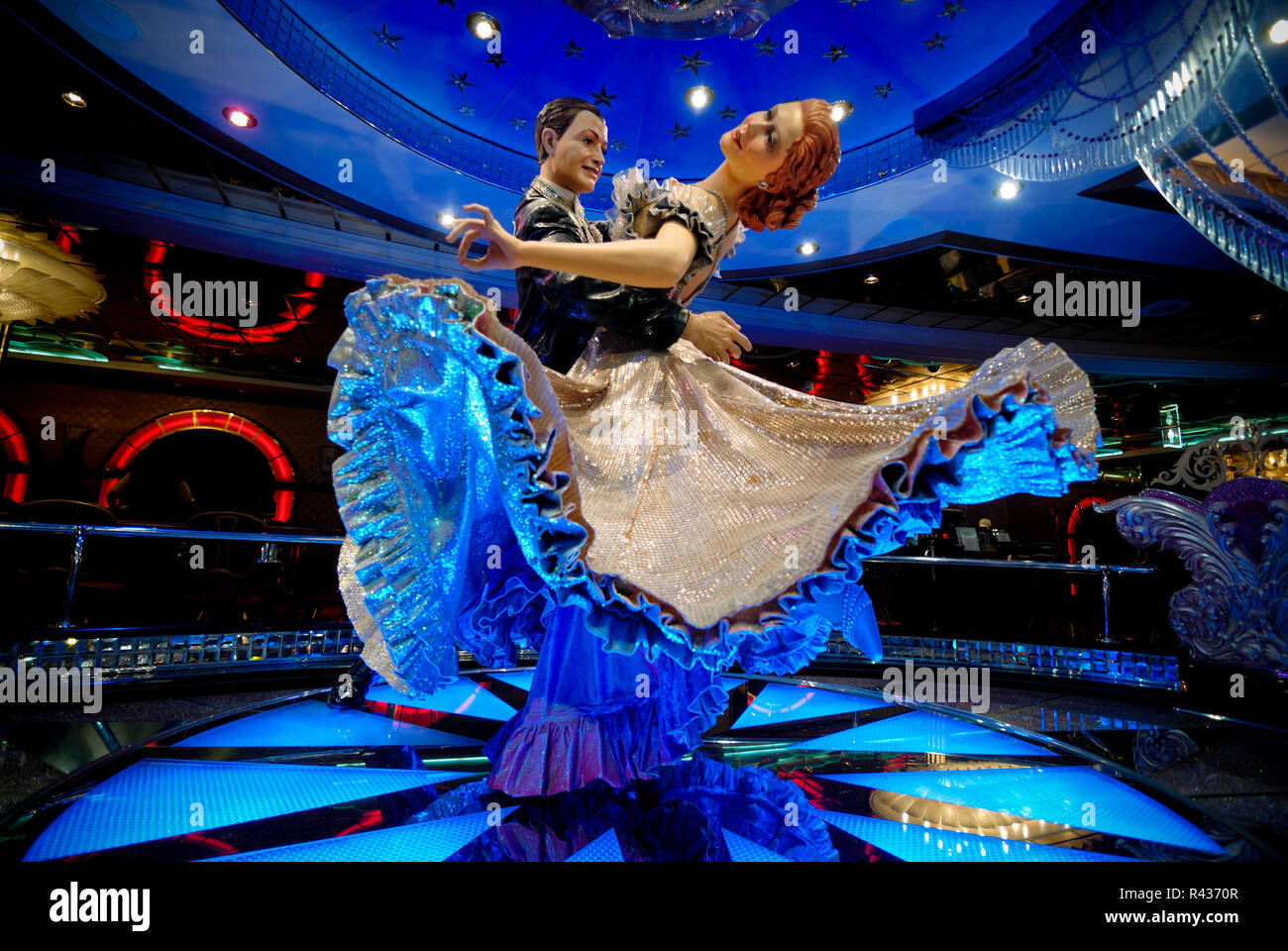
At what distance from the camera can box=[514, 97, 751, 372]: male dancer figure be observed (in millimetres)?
1321

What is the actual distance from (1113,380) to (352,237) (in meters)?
11.0

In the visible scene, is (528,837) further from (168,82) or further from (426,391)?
(168,82)

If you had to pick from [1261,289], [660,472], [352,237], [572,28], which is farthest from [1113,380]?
[660,472]

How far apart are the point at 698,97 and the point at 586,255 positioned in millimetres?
3824

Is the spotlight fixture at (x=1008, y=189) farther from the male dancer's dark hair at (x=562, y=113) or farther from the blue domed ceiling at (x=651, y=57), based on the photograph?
the male dancer's dark hair at (x=562, y=113)

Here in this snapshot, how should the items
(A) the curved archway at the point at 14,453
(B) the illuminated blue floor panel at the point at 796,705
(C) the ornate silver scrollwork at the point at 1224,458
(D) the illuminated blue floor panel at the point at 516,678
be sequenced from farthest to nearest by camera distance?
1. (A) the curved archway at the point at 14,453
2. (C) the ornate silver scrollwork at the point at 1224,458
3. (D) the illuminated blue floor panel at the point at 516,678
4. (B) the illuminated blue floor panel at the point at 796,705

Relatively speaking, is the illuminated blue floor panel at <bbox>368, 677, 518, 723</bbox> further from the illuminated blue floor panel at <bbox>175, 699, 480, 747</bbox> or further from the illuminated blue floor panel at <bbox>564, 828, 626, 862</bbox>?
the illuminated blue floor panel at <bbox>564, 828, 626, 862</bbox>

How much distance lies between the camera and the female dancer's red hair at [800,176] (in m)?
1.43

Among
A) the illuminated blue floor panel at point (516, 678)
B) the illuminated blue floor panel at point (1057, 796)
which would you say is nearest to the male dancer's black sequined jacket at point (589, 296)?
the illuminated blue floor panel at point (1057, 796)

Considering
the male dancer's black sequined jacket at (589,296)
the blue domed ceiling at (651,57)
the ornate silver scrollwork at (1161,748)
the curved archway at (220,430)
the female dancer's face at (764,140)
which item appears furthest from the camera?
the curved archway at (220,430)

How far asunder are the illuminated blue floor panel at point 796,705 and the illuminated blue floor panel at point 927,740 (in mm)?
201

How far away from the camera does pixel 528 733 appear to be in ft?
4.19

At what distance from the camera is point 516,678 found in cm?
256
